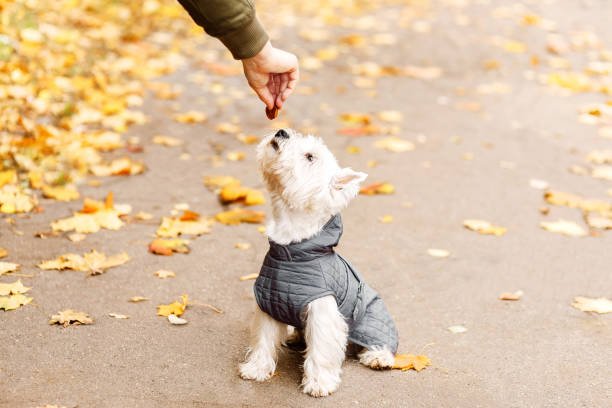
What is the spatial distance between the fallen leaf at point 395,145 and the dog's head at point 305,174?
3867 millimetres

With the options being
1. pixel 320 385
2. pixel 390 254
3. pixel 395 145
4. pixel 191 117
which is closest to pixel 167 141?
pixel 191 117

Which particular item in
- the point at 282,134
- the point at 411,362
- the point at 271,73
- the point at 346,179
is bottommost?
the point at 411,362

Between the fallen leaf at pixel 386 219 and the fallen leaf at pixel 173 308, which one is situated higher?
the fallen leaf at pixel 173 308

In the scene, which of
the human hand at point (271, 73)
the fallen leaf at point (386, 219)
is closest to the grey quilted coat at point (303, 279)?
the human hand at point (271, 73)

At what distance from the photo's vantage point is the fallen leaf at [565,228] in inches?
206

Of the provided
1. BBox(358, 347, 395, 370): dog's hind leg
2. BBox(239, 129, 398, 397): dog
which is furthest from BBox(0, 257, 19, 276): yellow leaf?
BBox(358, 347, 395, 370): dog's hind leg

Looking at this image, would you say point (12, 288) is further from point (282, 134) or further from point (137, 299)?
point (282, 134)

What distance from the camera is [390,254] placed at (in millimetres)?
4855

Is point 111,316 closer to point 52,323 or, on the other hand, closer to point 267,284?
point 52,323

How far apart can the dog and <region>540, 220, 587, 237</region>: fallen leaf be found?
2589mm

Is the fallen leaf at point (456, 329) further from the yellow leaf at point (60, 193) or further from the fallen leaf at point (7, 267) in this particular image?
the yellow leaf at point (60, 193)

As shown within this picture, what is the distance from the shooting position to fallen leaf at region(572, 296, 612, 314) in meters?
4.14

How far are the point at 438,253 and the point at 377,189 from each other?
1.21 meters

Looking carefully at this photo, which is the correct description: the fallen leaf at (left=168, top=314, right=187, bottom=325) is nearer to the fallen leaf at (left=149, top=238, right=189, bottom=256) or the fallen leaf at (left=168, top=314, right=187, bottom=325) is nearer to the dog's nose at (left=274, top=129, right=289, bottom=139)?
the fallen leaf at (left=149, top=238, right=189, bottom=256)
